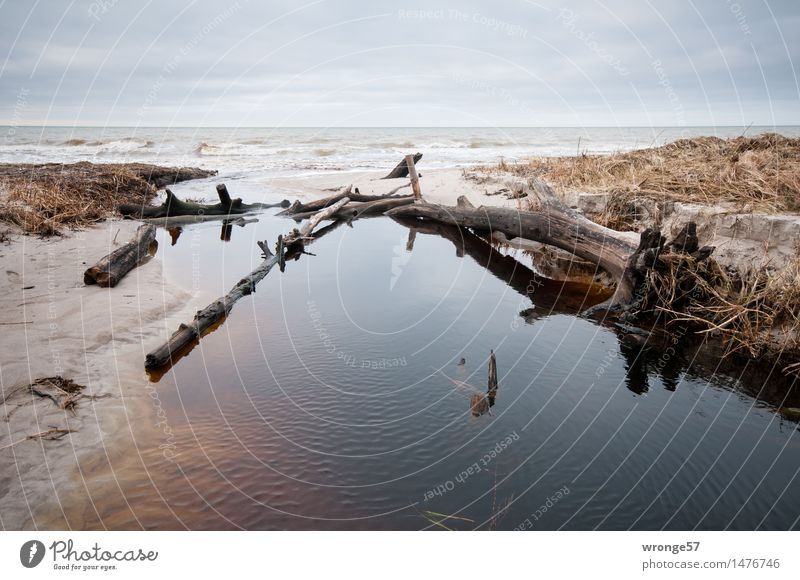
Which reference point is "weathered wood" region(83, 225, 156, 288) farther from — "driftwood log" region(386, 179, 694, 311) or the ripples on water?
the ripples on water

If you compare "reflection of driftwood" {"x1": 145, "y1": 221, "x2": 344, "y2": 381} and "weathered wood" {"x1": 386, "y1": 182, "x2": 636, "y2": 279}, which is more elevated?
"weathered wood" {"x1": 386, "y1": 182, "x2": 636, "y2": 279}

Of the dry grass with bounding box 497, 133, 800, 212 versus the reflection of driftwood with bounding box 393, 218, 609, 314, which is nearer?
the reflection of driftwood with bounding box 393, 218, 609, 314

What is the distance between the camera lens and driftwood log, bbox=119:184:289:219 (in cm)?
1548

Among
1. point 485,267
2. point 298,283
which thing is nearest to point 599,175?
point 485,267

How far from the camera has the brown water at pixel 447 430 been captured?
3.94 metres

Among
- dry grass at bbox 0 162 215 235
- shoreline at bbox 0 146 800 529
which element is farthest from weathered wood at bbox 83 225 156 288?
dry grass at bbox 0 162 215 235

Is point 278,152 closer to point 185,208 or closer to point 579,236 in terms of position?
point 185,208

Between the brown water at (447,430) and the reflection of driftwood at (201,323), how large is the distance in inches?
8.0

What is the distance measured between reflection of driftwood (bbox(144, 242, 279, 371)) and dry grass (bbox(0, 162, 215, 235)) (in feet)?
17.6

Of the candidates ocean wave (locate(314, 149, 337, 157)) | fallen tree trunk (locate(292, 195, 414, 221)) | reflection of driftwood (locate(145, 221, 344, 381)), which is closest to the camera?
reflection of driftwood (locate(145, 221, 344, 381))

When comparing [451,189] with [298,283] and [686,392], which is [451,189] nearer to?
[298,283]

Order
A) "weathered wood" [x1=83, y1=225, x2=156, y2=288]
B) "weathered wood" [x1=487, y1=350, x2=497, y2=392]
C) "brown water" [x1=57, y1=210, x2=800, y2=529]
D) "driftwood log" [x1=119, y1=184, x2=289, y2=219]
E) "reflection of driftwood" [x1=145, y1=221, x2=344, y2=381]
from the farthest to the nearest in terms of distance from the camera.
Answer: "driftwood log" [x1=119, y1=184, x2=289, y2=219]
"weathered wood" [x1=83, y1=225, x2=156, y2=288]
"reflection of driftwood" [x1=145, y1=221, x2=344, y2=381]
"weathered wood" [x1=487, y1=350, x2=497, y2=392]
"brown water" [x1=57, y1=210, x2=800, y2=529]
